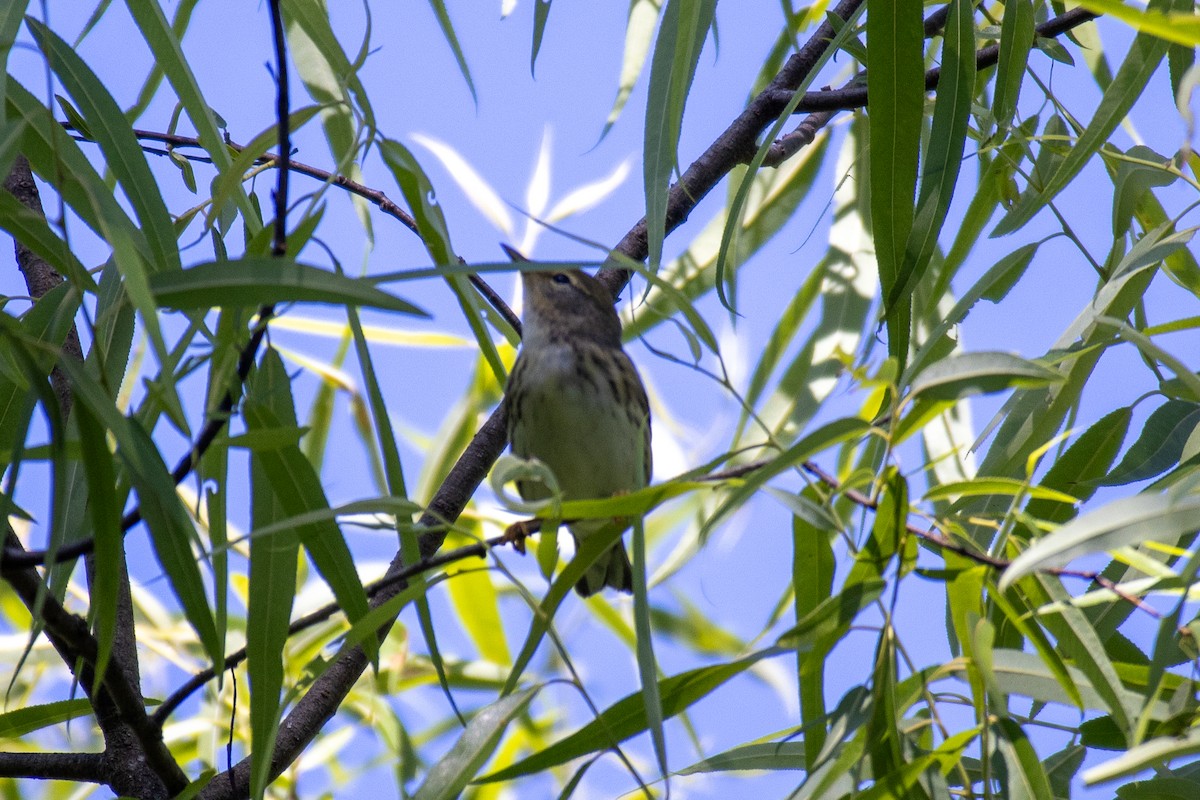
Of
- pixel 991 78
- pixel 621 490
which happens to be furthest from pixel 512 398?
pixel 991 78

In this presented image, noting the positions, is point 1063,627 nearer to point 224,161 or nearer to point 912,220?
point 912,220

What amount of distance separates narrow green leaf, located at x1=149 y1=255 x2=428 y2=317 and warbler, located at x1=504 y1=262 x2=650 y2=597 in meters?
2.01

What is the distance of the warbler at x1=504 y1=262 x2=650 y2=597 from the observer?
141 inches

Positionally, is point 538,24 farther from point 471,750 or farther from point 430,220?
point 471,750

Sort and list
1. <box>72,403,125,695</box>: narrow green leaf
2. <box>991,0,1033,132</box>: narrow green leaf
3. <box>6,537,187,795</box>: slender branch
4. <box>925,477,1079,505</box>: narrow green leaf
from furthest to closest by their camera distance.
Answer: <box>991,0,1033,132</box>: narrow green leaf < <box>925,477,1079,505</box>: narrow green leaf < <box>6,537,187,795</box>: slender branch < <box>72,403,125,695</box>: narrow green leaf

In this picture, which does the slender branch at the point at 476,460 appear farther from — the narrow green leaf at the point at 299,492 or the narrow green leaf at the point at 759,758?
the narrow green leaf at the point at 759,758

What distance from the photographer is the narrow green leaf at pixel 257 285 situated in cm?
137

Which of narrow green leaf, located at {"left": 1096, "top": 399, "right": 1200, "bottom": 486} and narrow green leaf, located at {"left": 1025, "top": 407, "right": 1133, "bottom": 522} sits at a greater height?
narrow green leaf, located at {"left": 1025, "top": 407, "right": 1133, "bottom": 522}

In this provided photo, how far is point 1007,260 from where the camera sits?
226 cm

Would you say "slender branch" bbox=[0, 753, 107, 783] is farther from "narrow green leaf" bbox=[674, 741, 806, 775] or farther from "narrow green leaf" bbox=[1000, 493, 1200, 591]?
"narrow green leaf" bbox=[1000, 493, 1200, 591]

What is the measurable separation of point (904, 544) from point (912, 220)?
567 mm

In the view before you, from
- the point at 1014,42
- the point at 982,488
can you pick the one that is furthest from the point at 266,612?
the point at 1014,42

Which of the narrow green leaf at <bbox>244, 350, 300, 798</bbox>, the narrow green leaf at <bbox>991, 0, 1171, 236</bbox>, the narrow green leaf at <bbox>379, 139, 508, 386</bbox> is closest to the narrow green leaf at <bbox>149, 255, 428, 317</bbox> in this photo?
the narrow green leaf at <bbox>379, 139, 508, 386</bbox>

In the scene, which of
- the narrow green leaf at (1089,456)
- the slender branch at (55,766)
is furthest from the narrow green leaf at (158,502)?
the narrow green leaf at (1089,456)
